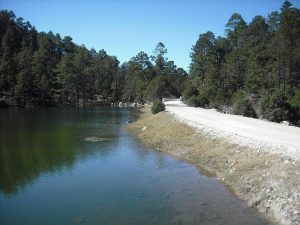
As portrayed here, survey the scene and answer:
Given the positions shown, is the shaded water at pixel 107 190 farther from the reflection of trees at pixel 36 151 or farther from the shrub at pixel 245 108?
the shrub at pixel 245 108

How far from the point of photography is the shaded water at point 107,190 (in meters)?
16.8

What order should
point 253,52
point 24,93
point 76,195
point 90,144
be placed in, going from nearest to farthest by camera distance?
point 76,195, point 90,144, point 253,52, point 24,93

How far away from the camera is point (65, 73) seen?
135125 millimetres

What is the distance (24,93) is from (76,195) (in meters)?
100.0

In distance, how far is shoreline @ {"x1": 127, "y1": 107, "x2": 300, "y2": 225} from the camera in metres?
16.5

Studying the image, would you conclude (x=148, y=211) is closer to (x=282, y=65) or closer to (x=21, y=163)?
(x=21, y=163)

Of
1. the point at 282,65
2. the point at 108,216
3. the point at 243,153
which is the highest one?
the point at 282,65

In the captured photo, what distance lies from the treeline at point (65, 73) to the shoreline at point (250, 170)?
6459 cm

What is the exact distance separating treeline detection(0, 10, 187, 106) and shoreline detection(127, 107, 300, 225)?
6459cm

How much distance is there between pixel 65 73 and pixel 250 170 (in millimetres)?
121444

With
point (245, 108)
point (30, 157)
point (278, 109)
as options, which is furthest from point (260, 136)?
point (245, 108)

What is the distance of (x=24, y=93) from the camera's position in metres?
113

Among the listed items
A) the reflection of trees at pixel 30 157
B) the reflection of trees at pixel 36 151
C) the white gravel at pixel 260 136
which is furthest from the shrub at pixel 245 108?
the reflection of trees at pixel 30 157

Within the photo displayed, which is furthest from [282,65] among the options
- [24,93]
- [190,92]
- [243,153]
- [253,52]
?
[24,93]
